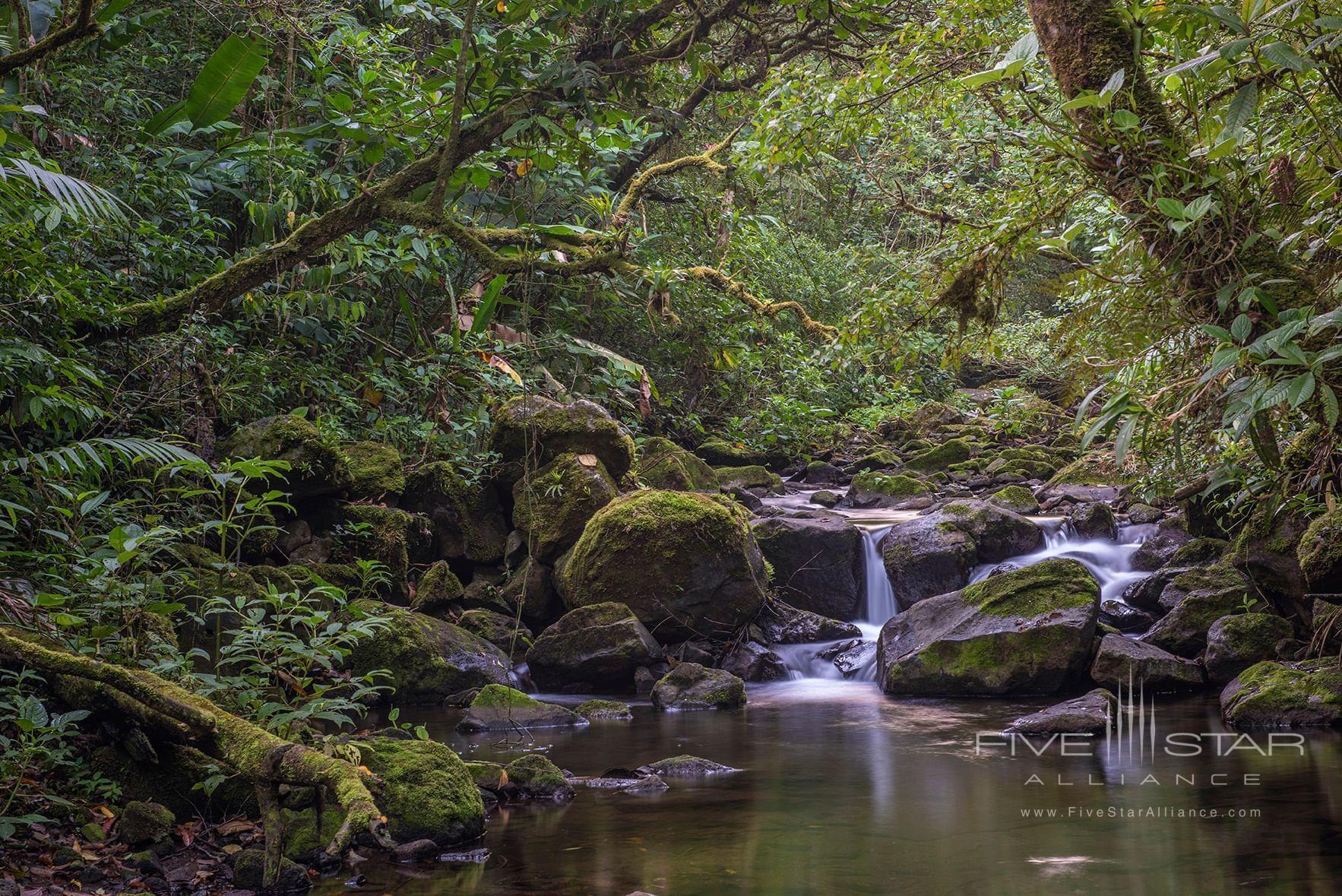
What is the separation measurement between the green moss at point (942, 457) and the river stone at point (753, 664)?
7.90 meters

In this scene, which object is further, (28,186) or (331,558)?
(331,558)

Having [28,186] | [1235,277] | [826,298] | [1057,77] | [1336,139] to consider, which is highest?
[826,298]

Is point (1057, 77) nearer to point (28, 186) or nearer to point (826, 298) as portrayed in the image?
point (28, 186)

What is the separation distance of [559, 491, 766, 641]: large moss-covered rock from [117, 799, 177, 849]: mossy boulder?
5512 millimetres

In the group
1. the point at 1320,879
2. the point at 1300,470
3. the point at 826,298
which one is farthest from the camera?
the point at 826,298

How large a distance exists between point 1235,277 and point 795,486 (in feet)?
43.2

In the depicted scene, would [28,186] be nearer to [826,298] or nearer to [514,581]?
[514,581]

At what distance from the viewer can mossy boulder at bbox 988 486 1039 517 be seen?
42.3 ft

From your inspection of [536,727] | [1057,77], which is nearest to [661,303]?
[1057,77]

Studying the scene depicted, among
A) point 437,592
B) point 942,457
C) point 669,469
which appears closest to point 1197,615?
point 669,469

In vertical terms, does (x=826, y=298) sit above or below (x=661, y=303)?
above

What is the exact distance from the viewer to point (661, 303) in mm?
5082

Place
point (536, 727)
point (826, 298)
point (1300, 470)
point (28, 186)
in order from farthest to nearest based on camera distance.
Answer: point (826, 298) → point (536, 727) → point (28, 186) → point (1300, 470)

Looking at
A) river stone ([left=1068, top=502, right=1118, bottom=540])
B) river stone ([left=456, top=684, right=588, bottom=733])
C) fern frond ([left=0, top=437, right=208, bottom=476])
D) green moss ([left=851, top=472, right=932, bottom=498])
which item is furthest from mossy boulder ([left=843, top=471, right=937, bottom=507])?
fern frond ([left=0, top=437, right=208, bottom=476])
